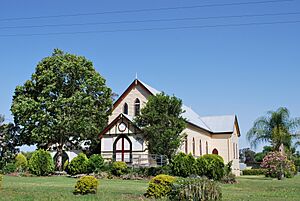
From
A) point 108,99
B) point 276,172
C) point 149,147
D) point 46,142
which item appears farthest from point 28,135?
point 276,172

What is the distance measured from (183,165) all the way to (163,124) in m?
5.16

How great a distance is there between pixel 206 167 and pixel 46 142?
17.9 m

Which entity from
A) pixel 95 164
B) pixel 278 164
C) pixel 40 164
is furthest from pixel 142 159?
pixel 278 164

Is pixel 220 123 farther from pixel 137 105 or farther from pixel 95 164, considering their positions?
pixel 95 164

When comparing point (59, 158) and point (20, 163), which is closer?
point (59, 158)

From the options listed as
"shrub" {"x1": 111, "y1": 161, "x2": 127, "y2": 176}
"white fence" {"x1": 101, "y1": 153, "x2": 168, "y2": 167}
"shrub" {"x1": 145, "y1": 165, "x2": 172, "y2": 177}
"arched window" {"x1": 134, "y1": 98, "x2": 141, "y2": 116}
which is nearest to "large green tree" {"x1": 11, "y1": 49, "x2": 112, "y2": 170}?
"arched window" {"x1": 134, "y1": 98, "x2": 141, "y2": 116}

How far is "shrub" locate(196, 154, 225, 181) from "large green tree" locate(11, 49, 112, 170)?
13302mm

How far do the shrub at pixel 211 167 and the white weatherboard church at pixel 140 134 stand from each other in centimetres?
655

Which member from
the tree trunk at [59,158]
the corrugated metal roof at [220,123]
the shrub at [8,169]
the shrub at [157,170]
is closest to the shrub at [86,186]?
the shrub at [157,170]

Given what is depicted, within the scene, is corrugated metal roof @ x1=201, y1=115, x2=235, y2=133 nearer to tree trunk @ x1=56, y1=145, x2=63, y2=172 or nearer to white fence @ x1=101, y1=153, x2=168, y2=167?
white fence @ x1=101, y1=153, x2=168, y2=167

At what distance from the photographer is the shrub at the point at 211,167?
100 feet

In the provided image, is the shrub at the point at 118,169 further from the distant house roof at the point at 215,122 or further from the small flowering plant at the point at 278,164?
the distant house roof at the point at 215,122

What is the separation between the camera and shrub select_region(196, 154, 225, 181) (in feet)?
100

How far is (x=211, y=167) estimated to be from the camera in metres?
31.1
